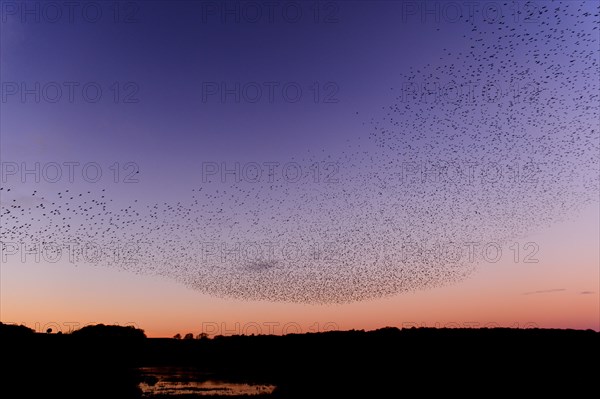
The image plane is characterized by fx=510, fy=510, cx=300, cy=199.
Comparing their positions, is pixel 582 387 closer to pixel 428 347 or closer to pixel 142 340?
pixel 428 347

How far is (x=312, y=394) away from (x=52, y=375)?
33.2 metres

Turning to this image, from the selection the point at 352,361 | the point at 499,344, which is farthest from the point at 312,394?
the point at 499,344

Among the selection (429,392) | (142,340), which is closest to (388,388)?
A: (429,392)

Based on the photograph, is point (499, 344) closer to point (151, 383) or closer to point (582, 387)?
point (582, 387)

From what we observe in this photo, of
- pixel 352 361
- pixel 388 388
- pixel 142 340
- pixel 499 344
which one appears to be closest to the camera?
pixel 388 388

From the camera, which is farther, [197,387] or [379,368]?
[379,368]

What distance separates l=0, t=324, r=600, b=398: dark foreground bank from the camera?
2211 inches

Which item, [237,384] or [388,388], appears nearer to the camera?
[388,388]

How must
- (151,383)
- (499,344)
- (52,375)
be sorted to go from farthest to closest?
(499,344)
(151,383)
(52,375)

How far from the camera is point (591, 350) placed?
4272 inches

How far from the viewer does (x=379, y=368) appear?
262 ft

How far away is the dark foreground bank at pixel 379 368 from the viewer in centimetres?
5616

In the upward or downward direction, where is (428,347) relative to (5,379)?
downward

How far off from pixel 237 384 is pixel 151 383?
1177cm
